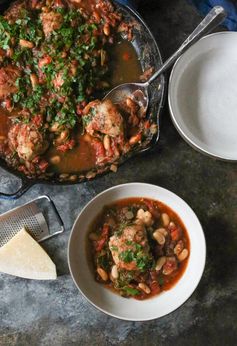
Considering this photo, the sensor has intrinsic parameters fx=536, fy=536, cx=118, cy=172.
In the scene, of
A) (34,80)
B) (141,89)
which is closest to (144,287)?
(141,89)

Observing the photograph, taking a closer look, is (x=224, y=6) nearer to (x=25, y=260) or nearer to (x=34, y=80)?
(x=34, y=80)

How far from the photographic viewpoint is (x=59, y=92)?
A: 3.78 m

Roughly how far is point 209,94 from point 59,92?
1.13 meters

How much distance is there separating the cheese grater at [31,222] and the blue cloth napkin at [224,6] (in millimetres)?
1598

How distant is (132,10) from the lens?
3811mm

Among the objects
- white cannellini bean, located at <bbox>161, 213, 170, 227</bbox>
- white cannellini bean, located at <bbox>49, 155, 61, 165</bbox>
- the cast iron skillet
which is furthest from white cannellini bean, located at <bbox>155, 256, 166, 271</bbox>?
white cannellini bean, located at <bbox>49, 155, 61, 165</bbox>

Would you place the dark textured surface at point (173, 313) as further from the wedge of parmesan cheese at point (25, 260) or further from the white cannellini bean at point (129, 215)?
the white cannellini bean at point (129, 215)

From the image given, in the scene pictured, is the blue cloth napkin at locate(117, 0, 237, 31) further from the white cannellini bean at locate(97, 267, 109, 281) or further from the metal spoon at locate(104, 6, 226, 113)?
the white cannellini bean at locate(97, 267, 109, 281)

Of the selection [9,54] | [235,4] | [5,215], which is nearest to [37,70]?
[9,54]

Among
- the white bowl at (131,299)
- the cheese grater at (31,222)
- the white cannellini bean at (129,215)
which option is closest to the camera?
the white bowl at (131,299)

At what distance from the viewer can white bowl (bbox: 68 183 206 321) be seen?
3.73m

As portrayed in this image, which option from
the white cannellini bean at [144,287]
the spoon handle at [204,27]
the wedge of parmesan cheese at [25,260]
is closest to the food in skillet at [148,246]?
the white cannellini bean at [144,287]

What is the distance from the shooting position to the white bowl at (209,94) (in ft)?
13.1

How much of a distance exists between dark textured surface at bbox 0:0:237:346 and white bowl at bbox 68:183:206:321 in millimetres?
215
